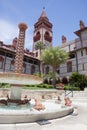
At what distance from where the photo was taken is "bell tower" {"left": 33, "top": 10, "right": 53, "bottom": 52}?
54.2 m

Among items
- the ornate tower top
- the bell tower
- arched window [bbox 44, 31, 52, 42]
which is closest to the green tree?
the ornate tower top

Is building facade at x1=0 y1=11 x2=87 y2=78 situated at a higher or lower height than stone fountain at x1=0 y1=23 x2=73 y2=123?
higher

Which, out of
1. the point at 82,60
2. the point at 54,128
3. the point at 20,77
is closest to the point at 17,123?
the point at 54,128

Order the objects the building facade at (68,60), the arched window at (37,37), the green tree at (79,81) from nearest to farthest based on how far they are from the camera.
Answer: the green tree at (79,81) < the building facade at (68,60) < the arched window at (37,37)

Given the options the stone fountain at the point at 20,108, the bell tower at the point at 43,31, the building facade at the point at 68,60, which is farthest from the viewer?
the bell tower at the point at 43,31

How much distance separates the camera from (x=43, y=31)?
54.6 metres

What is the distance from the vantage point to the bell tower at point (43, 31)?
54219mm

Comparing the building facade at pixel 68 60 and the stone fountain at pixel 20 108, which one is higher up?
the building facade at pixel 68 60

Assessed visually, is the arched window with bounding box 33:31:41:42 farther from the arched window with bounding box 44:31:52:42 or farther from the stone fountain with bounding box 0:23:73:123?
the stone fountain with bounding box 0:23:73:123

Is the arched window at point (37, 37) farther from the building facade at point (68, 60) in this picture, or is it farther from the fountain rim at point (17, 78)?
the fountain rim at point (17, 78)

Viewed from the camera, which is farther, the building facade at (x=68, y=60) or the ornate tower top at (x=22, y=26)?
the building facade at (x=68, y=60)

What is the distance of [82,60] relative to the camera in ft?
116

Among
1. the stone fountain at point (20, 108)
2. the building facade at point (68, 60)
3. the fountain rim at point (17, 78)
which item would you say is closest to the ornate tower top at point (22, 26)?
the stone fountain at point (20, 108)

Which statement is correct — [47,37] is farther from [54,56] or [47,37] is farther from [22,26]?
[22,26]
